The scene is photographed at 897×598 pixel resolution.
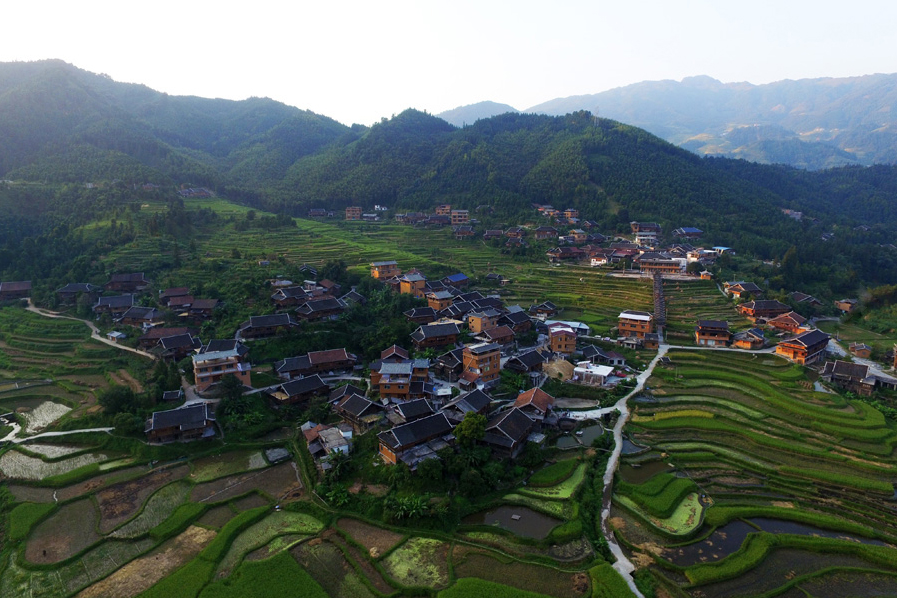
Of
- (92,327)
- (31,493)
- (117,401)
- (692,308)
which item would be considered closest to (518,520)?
(31,493)

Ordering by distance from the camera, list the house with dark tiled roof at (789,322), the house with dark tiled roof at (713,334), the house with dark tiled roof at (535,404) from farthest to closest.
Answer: the house with dark tiled roof at (789,322)
the house with dark tiled roof at (713,334)
the house with dark tiled roof at (535,404)

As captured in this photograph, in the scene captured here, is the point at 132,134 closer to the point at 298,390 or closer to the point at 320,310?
the point at 320,310

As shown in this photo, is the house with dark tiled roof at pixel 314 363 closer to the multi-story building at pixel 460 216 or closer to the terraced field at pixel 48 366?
the terraced field at pixel 48 366

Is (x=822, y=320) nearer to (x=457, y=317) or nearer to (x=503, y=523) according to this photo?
(x=457, y=317)

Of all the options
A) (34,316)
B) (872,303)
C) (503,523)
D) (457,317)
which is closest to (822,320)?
(872,303)

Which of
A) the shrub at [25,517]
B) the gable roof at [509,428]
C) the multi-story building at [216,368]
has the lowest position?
the shrub at [25,517]

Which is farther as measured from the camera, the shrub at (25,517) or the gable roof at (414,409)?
the gable roof at (414,409)

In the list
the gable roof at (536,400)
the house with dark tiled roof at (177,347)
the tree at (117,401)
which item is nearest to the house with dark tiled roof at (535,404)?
the gable roof at (536,400)
